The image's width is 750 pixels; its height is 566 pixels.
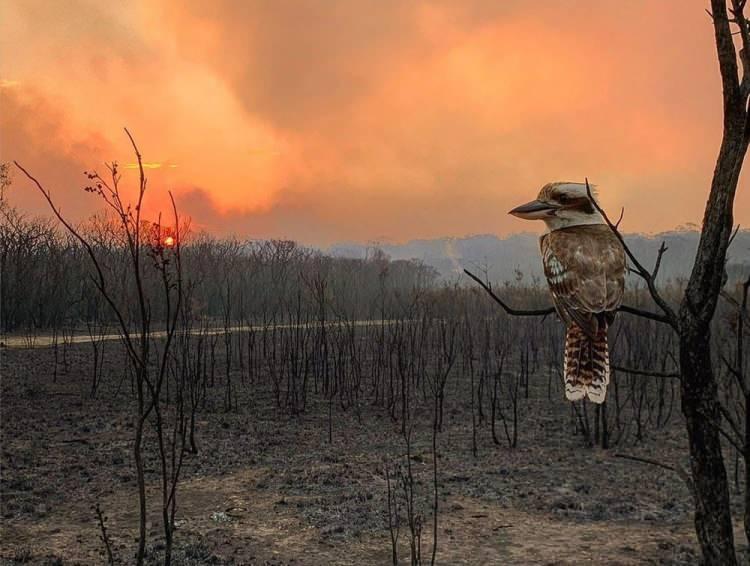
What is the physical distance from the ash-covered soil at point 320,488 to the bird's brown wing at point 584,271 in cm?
475

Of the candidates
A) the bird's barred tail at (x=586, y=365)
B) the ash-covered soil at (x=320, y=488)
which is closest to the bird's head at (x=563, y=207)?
the bird's barred tail at (x=586, y=365)

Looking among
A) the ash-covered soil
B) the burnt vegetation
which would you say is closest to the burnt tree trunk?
the burnt vegetation

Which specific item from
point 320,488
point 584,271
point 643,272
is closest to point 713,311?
point 643,272

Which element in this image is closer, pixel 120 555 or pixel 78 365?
pixel 120 555

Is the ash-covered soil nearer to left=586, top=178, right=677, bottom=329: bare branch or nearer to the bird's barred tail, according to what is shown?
left=586, top=178, right=677, bottom=329: bare branch

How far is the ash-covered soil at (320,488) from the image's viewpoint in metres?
5.72

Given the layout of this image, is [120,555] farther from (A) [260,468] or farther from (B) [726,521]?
(B) [726,521]

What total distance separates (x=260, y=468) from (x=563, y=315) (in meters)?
7.76

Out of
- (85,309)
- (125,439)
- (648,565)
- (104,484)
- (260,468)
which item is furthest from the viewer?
(85,309)

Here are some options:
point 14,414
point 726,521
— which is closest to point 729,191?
point 726,521

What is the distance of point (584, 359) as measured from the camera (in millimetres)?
1161

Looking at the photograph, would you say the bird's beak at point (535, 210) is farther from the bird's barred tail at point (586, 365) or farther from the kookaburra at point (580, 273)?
the bird's barred tail at point (586, 365)

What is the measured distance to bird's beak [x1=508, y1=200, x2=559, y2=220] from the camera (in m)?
1.25

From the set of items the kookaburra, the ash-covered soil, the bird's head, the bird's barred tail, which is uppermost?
the bird's head
